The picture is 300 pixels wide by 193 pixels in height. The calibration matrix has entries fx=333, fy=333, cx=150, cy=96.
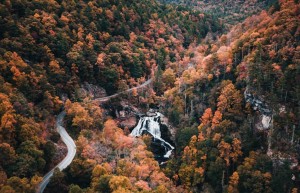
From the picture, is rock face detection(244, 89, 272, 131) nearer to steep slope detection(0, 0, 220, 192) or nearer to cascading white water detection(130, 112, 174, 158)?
cascading white water detection(130, 112, 174, 158)

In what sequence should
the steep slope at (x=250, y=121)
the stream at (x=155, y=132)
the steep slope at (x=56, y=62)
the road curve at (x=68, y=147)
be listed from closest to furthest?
the steep slope at (x=56, y=62), the road curve at (x=68, y=147), the steep slope at (x=250, y=121), the stream at (x=155, y=132)

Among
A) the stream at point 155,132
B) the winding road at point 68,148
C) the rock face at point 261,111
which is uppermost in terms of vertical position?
the rock face at point 261,111

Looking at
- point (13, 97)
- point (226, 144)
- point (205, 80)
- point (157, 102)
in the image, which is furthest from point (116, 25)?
point (226, 144)

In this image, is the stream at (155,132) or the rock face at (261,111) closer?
the rock face at (261,111)

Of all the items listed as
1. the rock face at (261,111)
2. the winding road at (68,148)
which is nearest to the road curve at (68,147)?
the winding road at (68,148)

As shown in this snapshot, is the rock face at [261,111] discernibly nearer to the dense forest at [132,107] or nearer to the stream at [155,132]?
the dense forest at [132,107]
